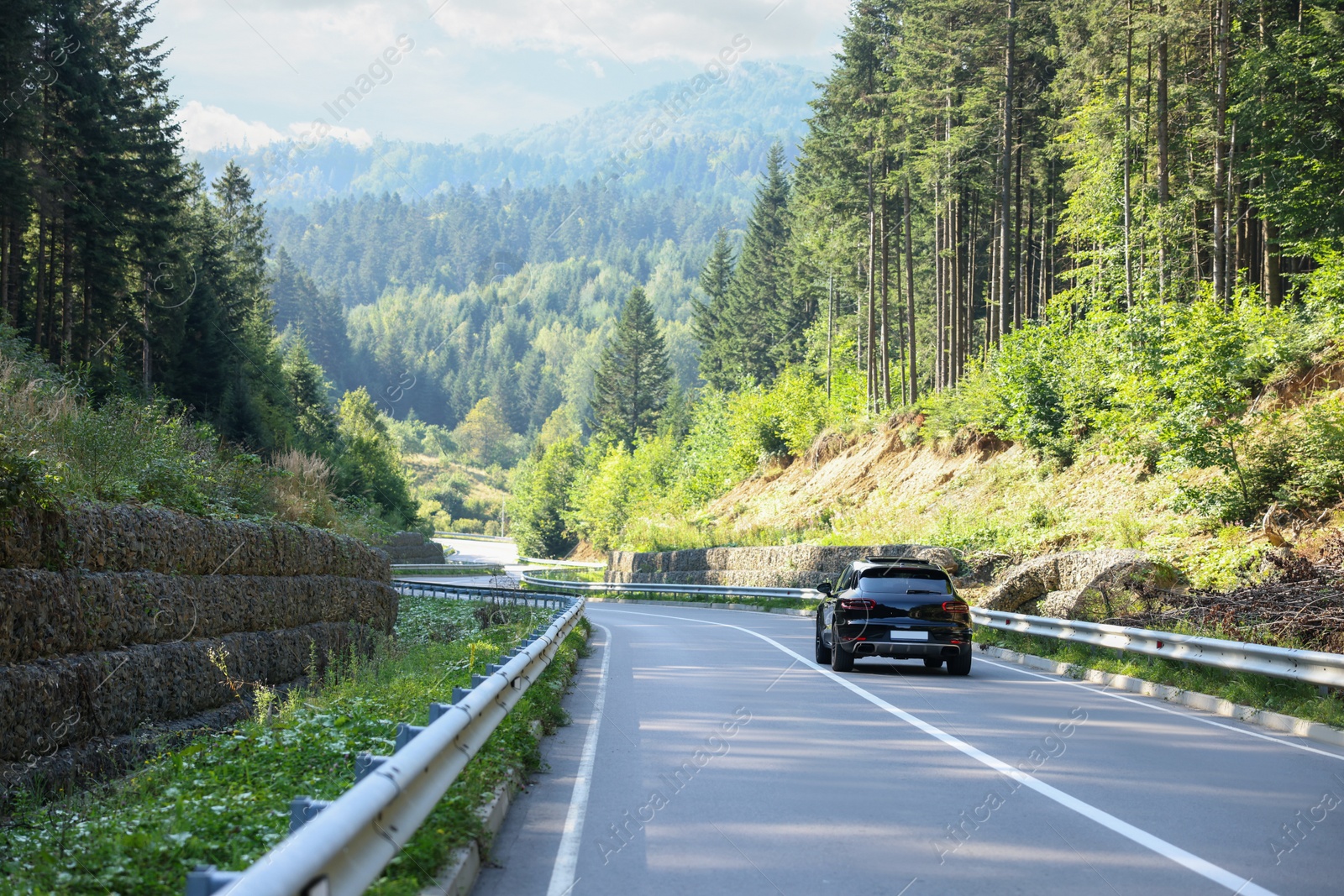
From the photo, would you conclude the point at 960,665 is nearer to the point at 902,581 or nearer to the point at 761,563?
the point at 902,581

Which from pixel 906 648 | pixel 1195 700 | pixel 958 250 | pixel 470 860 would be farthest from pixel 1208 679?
pixel 958 250

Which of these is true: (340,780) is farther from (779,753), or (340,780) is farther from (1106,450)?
(1106,450)

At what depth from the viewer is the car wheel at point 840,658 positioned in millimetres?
15352

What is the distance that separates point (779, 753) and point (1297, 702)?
5.76 metres

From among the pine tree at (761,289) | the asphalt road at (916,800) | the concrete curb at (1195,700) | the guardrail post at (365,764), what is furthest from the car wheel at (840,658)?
the pine tree at (761,289)

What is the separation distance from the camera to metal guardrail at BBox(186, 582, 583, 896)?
3.05 m

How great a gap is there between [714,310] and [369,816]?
96.6 m

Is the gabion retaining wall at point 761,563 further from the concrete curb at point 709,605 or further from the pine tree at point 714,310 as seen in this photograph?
the pine tree at point 714,310

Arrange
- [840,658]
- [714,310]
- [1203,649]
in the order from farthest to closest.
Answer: [714,310], [840,658], [1203,649]

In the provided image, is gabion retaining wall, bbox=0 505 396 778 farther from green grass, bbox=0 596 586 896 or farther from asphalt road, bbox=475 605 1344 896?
asphalt road, bbox=475 605 1344 896

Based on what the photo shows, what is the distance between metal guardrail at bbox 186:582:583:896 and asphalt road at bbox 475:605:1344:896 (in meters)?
0.67

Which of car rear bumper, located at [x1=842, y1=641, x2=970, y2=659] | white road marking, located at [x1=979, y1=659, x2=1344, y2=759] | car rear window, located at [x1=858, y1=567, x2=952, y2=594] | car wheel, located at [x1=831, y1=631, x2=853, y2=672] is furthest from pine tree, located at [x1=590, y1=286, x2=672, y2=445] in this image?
car rear bumper, located at [x1=842, y1=641, x2=970, y2=659]

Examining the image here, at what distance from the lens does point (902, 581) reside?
15.2 metres

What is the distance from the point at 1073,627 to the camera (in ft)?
53.0
